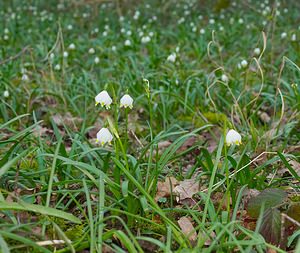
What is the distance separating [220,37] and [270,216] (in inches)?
216

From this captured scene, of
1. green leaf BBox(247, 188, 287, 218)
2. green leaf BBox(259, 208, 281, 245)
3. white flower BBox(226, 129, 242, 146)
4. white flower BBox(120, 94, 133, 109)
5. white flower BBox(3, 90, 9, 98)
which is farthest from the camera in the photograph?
white flower BBox(3, 90, 9, 98)

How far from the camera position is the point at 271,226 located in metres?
1.95

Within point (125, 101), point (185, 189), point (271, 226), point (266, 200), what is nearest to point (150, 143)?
point (125, 101)

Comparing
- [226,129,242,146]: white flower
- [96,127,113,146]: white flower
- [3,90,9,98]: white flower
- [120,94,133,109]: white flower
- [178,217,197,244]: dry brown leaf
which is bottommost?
[178,217,197,244]: dry brown leaf

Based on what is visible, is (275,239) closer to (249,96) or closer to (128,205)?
(128,205)

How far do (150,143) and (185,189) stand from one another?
32 centimetres

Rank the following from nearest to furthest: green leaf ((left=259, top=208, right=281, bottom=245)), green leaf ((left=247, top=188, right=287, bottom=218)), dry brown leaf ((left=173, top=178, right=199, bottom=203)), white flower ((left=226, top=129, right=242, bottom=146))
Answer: green leaf ((left=259, top=208, right=281, bottom=245))
green leaf ((left=247, top=188, right=287, bottom=218))
white flower ((left=226, top=129, right=242, bottom=146))
dry brown leaf ((left=173, top=178, right=199, bottom=203))

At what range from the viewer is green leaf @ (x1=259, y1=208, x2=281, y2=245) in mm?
1929

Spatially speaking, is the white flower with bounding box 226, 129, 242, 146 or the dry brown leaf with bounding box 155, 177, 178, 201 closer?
the white flower with bounding box 226, 129, 242, 146

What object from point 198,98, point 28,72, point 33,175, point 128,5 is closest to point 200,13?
point 128,5

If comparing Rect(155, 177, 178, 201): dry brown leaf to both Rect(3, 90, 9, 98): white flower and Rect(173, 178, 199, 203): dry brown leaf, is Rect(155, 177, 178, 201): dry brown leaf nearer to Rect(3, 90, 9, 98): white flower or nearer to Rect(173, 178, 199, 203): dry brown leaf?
Rect(173, 178, 199, 203): dry brown leaf

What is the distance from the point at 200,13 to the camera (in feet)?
32.1

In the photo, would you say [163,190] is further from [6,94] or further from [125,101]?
[6,94]

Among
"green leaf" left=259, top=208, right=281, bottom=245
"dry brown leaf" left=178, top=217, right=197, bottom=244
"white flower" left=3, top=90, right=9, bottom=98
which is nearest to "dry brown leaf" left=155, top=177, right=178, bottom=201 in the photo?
"dry brown leaf" left=178, top=217, right=197, bottom=244
